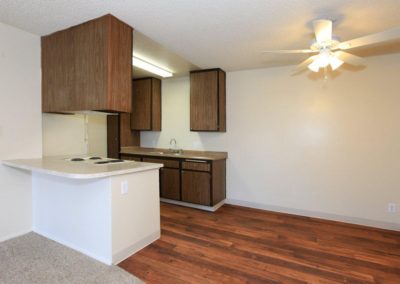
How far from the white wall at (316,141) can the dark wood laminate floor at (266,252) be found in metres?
0.39

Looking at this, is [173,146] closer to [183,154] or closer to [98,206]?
[183,154]

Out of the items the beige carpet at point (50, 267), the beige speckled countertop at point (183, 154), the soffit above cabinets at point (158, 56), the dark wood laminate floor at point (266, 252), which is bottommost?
the dark wood laminate floor at point (266, 252)

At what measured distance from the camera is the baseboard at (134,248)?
7.48 feet

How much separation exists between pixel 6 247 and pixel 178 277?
196 cm

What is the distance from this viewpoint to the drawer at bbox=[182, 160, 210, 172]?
3.80 m

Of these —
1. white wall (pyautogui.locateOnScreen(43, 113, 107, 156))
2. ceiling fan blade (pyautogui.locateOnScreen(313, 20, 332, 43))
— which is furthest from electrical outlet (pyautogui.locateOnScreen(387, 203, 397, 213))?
white wall (pyautogui.locateOnScreen(43, 113, 107, 156))

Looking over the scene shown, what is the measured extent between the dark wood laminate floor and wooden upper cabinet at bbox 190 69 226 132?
5.23 ft

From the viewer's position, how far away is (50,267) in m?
2.18

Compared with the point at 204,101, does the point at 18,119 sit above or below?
below

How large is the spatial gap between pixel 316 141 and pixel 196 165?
1945mm

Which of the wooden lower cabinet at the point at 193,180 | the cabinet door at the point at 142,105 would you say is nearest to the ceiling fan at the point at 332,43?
the wooden lower cabinet at the point at 193,180

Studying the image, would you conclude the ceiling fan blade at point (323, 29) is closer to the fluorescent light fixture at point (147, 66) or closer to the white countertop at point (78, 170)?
the white countertop at point (78, 170)

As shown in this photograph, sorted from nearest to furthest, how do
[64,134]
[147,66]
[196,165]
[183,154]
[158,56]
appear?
[64,134] → [158,56] → [147,66] → [196,165] → [183,154]

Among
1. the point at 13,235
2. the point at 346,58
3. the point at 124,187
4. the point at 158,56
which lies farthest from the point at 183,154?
the point at 346,58
